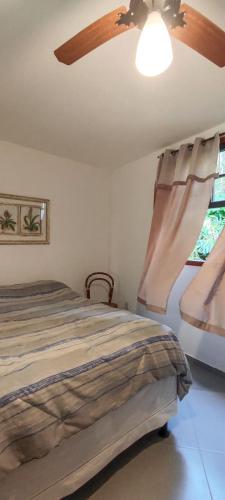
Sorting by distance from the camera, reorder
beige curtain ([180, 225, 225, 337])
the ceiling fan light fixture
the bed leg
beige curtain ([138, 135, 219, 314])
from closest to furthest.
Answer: the ceiling fan light fixture, the bed leg, beige curtain ([180, 225, 225, 337]), beige curtain ([138, 135, 219, 314])

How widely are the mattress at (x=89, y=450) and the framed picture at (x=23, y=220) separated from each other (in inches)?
80.0

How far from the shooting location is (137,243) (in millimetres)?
3186

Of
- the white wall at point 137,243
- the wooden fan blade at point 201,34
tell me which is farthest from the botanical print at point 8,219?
the wooden fan blade at point 201,34

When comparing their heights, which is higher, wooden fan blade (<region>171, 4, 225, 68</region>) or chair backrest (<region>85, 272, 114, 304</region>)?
wooden fan blade (<region>171, 4, 225, 68</region>)

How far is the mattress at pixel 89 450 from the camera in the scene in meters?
0.99

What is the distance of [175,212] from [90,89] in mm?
1254

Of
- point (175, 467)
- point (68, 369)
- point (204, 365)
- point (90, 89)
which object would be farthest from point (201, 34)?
point (204, 365)

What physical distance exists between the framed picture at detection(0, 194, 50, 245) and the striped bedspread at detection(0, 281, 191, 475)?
101cm

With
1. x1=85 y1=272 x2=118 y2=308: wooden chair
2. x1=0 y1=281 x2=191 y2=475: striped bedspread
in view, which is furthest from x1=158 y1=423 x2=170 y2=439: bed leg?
x1=85 y1=272 x2=118 y2=308: wooden chair

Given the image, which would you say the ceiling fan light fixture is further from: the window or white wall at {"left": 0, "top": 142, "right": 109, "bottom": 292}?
white wall at {"left": 0, "top": 142, "right": 109, "bottom": 292}

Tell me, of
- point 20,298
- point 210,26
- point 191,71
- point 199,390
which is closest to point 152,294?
point 199,390

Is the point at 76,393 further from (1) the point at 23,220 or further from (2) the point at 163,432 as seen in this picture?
(1) the point at 23,220

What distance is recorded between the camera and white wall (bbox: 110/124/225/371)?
2.51 metres

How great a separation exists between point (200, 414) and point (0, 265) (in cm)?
226
